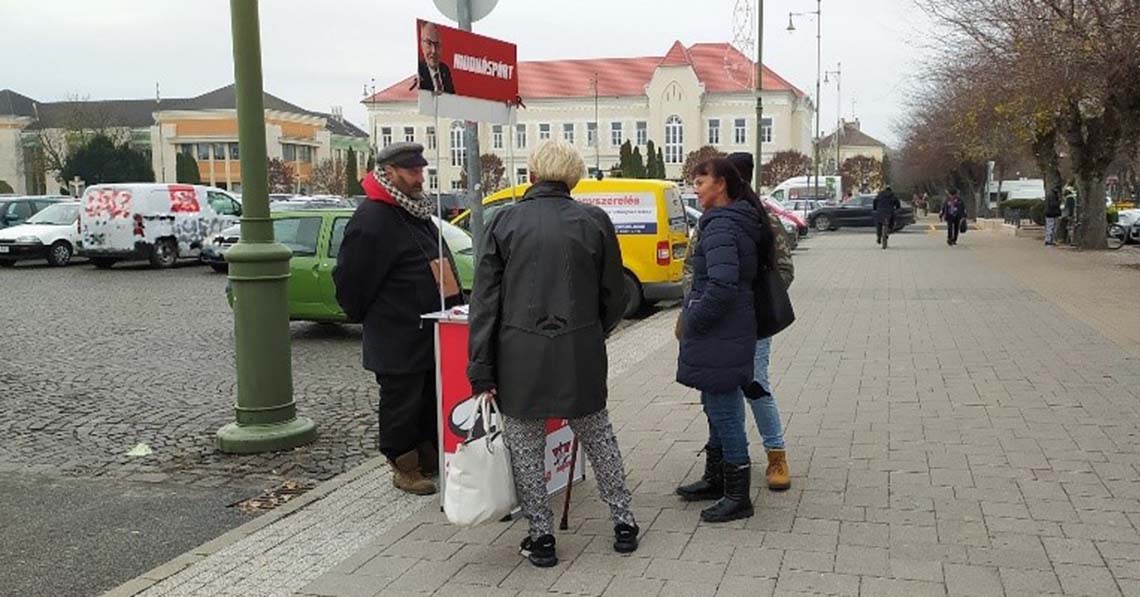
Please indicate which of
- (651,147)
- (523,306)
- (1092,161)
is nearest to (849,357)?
(523,306)

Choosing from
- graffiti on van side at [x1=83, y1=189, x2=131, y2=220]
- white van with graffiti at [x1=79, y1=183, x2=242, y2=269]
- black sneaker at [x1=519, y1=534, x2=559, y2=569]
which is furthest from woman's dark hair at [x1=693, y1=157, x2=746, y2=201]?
graffiti on van side at [x1=83, y1=189, x2=131, y2=220]

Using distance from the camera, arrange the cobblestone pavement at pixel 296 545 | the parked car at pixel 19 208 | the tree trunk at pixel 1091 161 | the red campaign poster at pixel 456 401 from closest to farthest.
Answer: the cobblestone pavement at pixel 296 545 < the red campaign poster at pixel 456 401 < the tree trunk at pixel 1091 161 < the parked car at pixel 19 208

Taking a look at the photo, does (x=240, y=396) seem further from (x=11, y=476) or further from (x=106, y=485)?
(x=11, y=476)

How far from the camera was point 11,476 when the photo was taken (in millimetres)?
5988

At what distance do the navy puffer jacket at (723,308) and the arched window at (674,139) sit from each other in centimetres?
9515

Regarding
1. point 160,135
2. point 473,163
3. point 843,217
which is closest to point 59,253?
point 473,163

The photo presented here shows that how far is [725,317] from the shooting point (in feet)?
15.3

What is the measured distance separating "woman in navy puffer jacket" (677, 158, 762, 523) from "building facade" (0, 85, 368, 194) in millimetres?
81604

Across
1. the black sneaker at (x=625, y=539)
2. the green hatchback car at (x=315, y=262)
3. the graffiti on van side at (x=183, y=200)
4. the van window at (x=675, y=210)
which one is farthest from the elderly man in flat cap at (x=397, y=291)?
the graffiti on van side at (x=183, y=200)

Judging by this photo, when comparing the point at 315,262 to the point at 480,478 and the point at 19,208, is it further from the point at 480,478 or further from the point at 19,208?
the point at 19,208

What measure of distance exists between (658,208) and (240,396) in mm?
8130

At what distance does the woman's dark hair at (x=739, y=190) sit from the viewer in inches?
186

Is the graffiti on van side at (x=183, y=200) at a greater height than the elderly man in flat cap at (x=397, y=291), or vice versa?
the graffiti on van side at (x=183, y=200)

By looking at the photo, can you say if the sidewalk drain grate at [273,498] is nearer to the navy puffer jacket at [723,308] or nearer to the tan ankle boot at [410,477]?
the tan ankle boot at [410,477]
